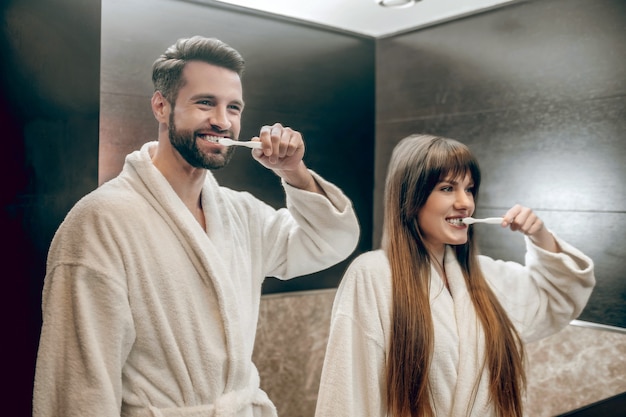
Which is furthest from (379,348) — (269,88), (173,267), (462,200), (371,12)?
(371,12)

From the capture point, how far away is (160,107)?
43.7 inches

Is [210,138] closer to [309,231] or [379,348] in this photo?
[309,231]

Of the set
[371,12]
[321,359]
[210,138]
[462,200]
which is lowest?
[321,359]

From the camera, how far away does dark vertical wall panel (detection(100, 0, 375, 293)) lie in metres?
1.24

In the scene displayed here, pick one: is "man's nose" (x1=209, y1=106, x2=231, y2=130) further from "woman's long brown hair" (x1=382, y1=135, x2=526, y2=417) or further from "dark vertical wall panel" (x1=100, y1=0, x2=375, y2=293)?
"woman's long brown hair" (x1=382, y1=135, x2=526, y2=417)

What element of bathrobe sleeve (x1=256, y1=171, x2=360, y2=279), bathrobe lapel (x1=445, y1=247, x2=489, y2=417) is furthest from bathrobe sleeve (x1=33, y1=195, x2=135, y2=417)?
bathrobe lapel (x1=445, y1=247, x2=489, y2=417)

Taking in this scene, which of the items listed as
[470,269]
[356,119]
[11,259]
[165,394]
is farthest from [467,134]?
[11,259]

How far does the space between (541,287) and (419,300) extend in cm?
38

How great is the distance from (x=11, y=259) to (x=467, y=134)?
4.35 feet

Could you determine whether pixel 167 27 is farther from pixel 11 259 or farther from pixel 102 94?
pixel 11 259

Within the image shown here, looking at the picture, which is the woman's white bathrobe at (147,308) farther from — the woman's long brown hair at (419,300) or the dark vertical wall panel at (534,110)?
the dark vertical wall panel at (534,110)

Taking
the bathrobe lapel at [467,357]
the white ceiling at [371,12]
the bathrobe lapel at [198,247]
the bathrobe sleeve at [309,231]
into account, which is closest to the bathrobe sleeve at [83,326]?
the bathrobe lapel at [198,247]

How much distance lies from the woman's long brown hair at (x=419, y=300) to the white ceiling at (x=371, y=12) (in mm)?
→ 535

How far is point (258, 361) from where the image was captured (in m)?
1.69
